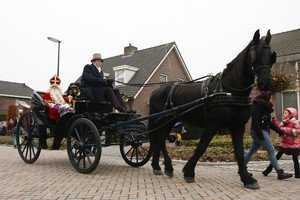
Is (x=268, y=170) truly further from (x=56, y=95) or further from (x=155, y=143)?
(x=56, y=95)

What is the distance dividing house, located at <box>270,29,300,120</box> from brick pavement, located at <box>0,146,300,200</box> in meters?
11.5

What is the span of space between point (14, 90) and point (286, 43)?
4219cm

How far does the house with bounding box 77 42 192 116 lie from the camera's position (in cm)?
2144

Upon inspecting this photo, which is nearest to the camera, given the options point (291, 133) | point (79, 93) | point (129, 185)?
point (129, 185)

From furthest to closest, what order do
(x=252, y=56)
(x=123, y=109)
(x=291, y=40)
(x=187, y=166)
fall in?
(x=291, y=40) → (x=123, y=109) → (x=187, y=166) → (x=252, y=56)

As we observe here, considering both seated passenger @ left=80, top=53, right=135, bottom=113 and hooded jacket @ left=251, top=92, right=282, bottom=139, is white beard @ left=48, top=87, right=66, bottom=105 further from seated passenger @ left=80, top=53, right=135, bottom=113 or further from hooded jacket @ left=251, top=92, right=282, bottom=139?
hooded jacket @ left=251, top=92, right=282, bottom=139

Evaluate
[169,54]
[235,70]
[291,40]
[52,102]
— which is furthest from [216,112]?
[169,54]

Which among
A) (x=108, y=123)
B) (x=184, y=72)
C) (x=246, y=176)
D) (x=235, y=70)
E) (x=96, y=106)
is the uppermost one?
(x=184, y=72)

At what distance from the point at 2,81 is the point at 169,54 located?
35631mm

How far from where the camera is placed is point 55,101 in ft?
23.7

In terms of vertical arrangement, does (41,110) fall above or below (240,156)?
above

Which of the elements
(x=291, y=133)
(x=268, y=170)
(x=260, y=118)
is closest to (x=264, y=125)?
(x=260, y=118)

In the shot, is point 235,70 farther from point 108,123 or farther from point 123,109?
point 108,123

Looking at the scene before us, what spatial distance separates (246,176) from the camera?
4.71 m
